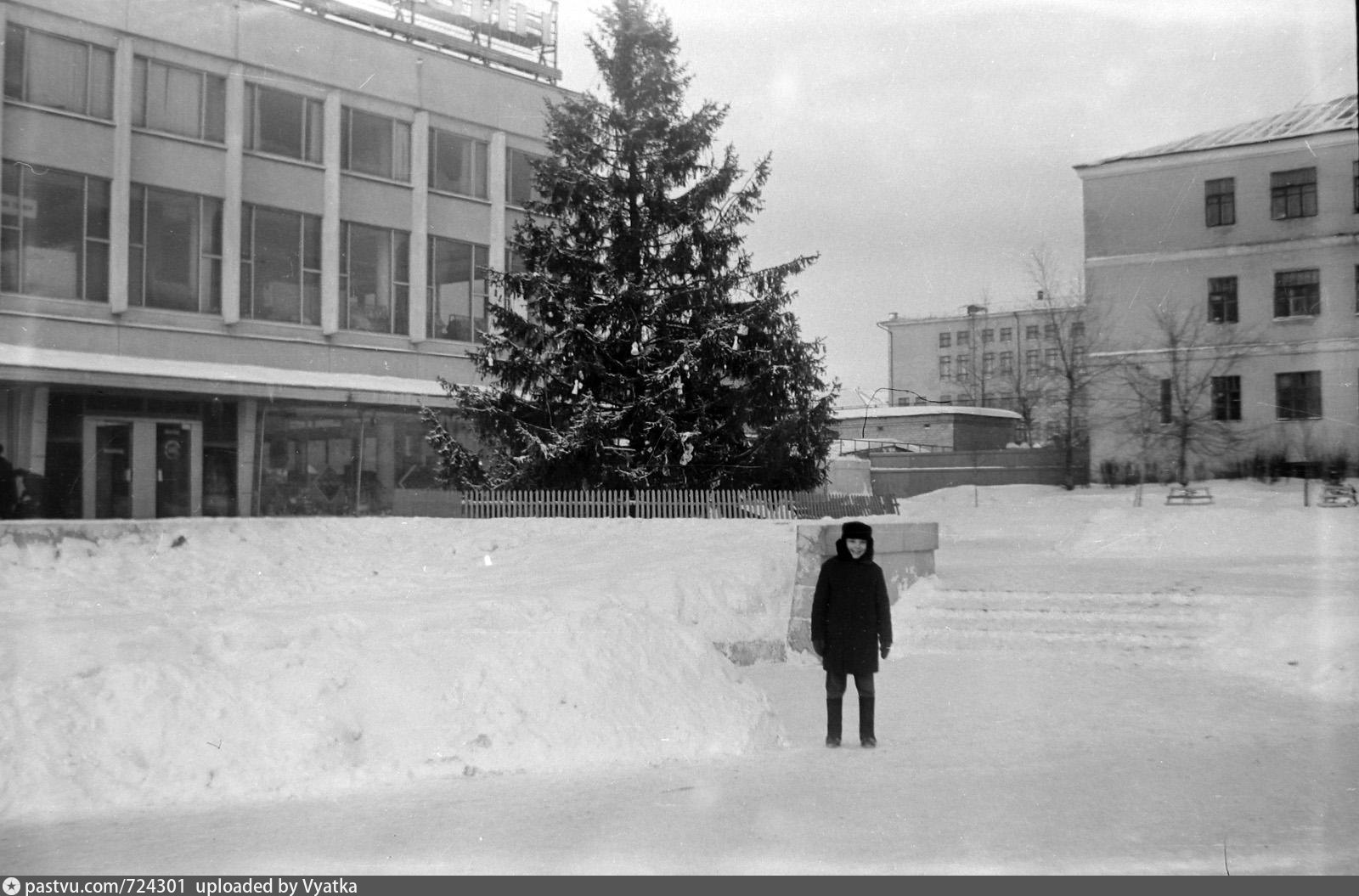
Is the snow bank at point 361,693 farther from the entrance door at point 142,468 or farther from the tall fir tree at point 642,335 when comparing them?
the entrance door at point 142,468

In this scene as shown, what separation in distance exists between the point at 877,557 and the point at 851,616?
5.38 m

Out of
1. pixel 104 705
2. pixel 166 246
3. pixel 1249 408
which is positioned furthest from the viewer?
pixel 1249 408

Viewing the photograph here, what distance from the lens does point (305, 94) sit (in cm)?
2938

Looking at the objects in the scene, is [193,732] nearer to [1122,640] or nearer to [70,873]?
[70,873]

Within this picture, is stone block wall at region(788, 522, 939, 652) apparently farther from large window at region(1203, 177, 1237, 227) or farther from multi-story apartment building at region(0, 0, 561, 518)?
large window at region(1203, 177, 1237, 227)

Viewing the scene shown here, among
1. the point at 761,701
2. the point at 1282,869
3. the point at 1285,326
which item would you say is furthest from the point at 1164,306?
the point at 1282,869

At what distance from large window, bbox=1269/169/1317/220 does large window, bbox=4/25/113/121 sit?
34527mm

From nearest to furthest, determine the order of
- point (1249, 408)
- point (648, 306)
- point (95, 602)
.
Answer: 1. point (95, 602)
2. point (648, 306)
3. point (1249, 408)

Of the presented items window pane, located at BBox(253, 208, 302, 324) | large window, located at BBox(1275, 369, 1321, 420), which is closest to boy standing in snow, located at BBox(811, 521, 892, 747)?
window pane, located at BBox(253, 208, 302, 324)

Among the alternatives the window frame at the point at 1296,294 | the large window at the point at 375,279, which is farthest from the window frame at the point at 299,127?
the window frame at the point at 1296,294

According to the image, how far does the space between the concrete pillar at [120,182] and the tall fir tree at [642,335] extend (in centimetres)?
889

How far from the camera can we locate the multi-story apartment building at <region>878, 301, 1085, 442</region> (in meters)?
74.5

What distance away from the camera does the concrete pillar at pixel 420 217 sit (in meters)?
31.4

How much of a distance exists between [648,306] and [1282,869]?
1593cm
